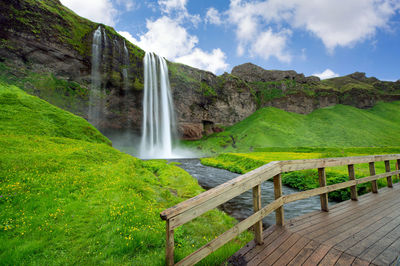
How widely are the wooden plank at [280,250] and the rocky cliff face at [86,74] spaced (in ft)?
178

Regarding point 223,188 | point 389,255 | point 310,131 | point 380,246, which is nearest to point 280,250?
point 223,188

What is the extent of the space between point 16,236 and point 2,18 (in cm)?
5773

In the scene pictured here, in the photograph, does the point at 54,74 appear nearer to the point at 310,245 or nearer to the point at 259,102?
the point at 310,245

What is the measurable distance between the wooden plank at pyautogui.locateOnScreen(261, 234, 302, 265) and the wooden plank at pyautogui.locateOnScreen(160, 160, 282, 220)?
1.32 metres

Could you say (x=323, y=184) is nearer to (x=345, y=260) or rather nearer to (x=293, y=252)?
(x=345, y=260)

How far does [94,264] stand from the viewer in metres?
3.84

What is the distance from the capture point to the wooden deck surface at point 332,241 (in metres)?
3.27

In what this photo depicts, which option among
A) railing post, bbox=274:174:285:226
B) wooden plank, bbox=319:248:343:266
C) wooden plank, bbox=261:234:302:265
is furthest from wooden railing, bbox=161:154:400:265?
wooden plank, bbox=319:248:343:266

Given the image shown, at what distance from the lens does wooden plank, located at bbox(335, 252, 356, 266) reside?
318cm

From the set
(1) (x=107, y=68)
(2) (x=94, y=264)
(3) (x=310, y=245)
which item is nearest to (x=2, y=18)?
(1) (x=107, y=68)

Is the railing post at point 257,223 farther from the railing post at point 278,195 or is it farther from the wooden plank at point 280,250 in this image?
the railing post at point 278,195

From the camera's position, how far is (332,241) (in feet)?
12.8

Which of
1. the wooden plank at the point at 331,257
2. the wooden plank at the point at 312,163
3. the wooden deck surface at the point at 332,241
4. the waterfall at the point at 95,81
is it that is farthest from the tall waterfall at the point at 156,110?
the wooden plank at the point at 331,257

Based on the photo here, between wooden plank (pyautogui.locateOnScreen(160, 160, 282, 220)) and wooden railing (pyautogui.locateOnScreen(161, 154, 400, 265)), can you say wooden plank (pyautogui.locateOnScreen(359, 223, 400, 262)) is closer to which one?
wooden railing (pyautogui.locateOnScreen(161, 154, 400, 265))
